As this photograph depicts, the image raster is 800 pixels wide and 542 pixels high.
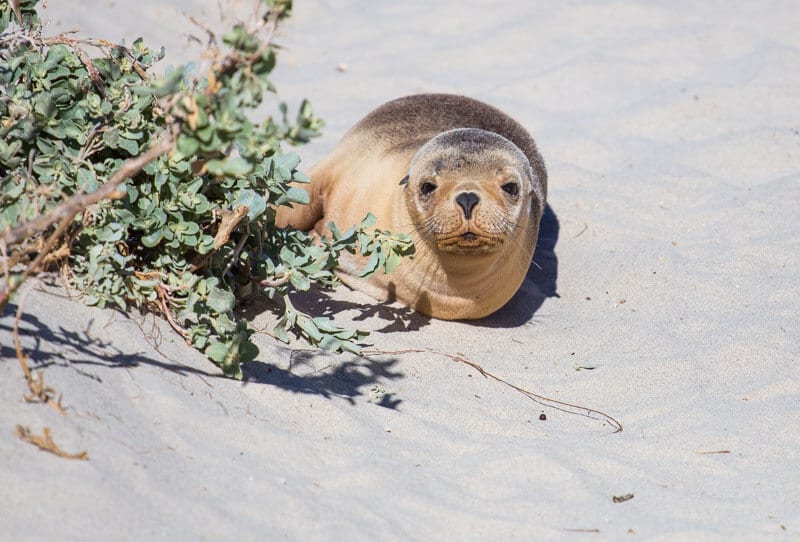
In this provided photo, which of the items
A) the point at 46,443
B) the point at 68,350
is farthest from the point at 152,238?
the point at 46,443

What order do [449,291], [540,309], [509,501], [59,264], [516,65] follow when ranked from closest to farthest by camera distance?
[509,501], [59,264], [449,291], [540,309], [516,65]

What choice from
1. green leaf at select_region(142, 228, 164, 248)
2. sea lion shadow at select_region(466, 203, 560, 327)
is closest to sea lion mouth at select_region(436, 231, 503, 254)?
sea lion shadow at select_region(466, 203, 560, 327)

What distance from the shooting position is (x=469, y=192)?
409 cm

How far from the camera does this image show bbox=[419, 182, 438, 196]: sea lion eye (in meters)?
4.30

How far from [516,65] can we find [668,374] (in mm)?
3789

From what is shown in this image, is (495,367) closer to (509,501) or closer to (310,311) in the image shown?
(310,311)

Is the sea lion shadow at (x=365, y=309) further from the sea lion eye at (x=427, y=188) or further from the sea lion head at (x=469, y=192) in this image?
the sea lion eye at (x=427, y=188)

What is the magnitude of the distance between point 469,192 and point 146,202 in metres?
1.38

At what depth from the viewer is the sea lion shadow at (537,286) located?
15.5 feet

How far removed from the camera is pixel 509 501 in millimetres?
2881

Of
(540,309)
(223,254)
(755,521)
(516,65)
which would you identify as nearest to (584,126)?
(516,65)

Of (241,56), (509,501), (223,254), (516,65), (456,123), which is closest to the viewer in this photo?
(241,56)

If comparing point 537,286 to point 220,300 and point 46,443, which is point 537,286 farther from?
point 46,443

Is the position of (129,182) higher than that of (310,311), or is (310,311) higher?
(129,182)
